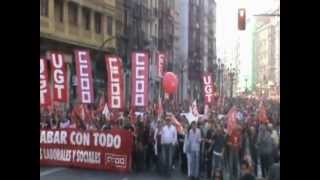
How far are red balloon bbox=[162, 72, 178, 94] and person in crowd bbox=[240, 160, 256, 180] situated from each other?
66cm

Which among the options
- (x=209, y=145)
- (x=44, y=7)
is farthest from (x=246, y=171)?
(x=44, y=7)

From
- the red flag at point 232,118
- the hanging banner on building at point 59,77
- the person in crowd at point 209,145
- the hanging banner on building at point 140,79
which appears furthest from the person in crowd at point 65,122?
the red flag at point 232,118

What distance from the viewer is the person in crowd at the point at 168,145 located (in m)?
4.38

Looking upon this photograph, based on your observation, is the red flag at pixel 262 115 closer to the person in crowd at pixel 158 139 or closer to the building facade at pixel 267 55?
the building facade at pixel 267 55

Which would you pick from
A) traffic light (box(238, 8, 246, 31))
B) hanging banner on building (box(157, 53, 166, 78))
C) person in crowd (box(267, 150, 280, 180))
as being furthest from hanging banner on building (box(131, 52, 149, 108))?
person in crowd (box(267, 150, 280, 180))

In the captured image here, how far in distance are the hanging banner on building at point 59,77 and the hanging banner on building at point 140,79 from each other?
0.47 meters

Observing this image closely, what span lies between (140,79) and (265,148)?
940 mm

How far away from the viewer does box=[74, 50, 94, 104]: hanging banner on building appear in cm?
442

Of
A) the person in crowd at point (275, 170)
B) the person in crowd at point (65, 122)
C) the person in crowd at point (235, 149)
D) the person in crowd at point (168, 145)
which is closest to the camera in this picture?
the person in crowd at point (275, 170)

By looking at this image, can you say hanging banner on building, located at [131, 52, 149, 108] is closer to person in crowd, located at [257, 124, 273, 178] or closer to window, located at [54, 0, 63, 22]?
window, located at [54, 0, 63, 22]

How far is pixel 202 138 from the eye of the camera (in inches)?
172

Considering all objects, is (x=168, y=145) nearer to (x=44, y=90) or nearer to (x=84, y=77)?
(x=84, y=77)
